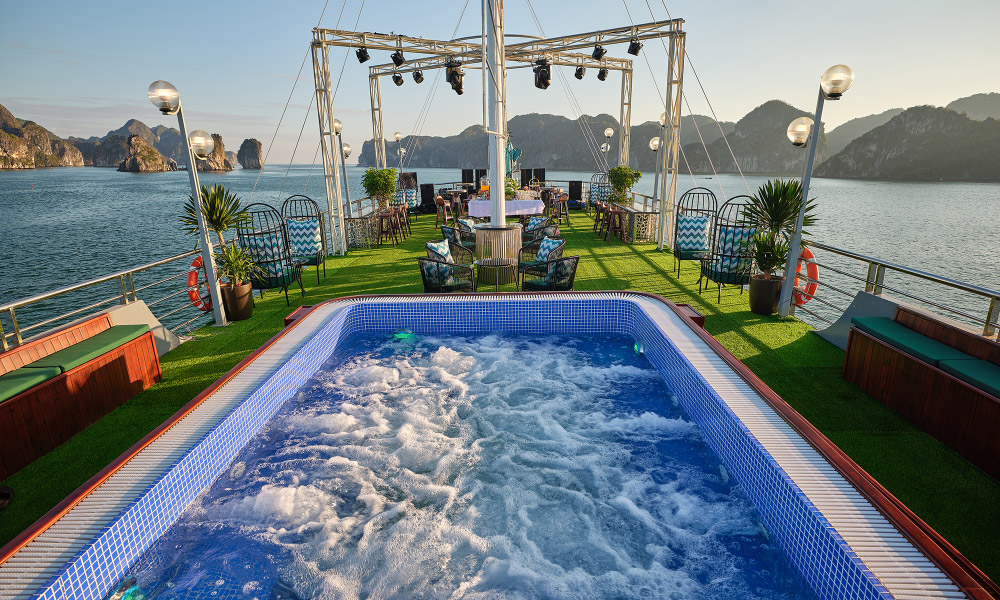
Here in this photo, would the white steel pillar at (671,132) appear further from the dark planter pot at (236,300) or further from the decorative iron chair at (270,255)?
the dark planter pot at (236,300)

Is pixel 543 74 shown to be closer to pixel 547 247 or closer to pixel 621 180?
pixel 621 180

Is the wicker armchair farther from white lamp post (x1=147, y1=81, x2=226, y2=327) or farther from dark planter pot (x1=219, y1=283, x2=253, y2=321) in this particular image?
white lamp post (x1=147, y1=81, x2=226, y2=327)

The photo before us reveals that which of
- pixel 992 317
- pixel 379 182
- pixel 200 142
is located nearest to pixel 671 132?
pixel 379 182

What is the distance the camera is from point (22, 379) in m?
3.12

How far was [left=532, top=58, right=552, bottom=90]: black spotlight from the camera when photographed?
11.3 meters

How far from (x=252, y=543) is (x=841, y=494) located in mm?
3131

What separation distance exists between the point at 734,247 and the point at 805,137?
1529 millimetres

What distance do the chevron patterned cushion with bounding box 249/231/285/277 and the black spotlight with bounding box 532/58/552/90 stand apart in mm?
7595

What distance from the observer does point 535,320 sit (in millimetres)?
5594

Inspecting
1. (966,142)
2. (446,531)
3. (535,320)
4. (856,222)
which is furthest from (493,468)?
(966,142)

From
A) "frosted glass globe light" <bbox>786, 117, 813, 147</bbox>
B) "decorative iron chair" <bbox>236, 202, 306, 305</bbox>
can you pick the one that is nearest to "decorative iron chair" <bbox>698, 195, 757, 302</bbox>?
"frosted glass globe light" <bbox>786, 117, 813, 147</bbox>

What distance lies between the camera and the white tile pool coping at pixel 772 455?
6.35 ft

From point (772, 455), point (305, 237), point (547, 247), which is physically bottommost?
point (772, 455)

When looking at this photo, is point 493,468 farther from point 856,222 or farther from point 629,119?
point 856,222
